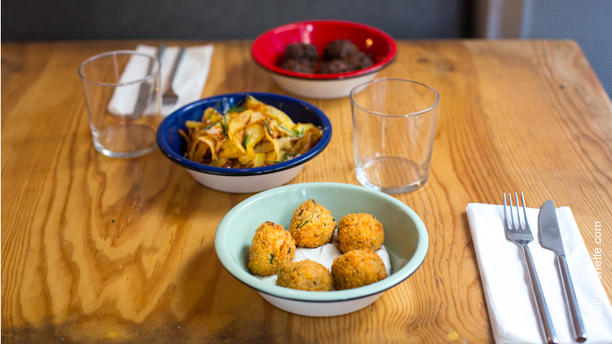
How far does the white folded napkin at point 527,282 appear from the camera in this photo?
0.66 meters

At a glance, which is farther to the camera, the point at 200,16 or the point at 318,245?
the point at 200,16

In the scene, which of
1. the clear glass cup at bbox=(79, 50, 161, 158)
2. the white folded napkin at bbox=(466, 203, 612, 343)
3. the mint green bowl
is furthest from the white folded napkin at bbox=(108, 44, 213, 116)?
the white folded napkin at bbox=(466, 203, 612, 343)

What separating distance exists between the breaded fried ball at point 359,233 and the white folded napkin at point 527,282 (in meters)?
0.15

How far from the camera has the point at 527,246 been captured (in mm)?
785

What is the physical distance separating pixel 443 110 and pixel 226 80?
Result: 524 mm

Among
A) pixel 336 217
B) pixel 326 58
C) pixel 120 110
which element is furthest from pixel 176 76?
pixel 336 217

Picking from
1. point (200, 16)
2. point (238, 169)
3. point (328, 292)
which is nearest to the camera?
point (328, 292)

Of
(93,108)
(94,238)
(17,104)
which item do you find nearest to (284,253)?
(94,238)

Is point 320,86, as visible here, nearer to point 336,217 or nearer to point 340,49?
point 340,49

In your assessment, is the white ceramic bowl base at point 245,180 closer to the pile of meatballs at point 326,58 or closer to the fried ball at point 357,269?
the fried ball at point 357,269

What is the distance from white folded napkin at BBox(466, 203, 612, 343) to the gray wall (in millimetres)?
1485

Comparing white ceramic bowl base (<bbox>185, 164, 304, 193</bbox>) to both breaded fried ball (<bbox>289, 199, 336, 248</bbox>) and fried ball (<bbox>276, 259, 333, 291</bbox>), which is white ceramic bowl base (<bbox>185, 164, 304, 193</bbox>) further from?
fried ball (<bbox>276, 259, 333, 291</bbox>)

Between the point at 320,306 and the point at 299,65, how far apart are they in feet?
2.45

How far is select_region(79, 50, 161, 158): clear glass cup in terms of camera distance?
107cm
